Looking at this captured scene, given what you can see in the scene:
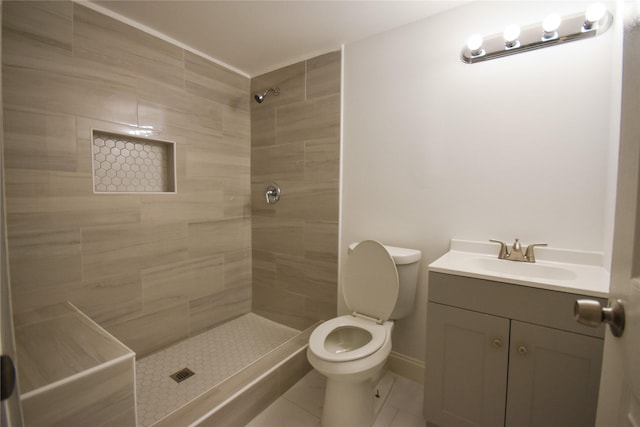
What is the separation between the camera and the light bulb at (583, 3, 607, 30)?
1.19 meters

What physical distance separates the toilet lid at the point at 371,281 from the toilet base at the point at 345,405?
39 cm

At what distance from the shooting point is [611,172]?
1.25m

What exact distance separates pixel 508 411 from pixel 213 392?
134cm

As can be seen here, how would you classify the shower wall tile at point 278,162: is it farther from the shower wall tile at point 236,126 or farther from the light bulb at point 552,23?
the light bulb at point 552,23

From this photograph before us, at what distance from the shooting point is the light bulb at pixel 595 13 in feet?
3.90

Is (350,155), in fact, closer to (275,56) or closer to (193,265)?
(275,56)

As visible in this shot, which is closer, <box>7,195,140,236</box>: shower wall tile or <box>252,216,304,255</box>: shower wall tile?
<box>7,195,140,236</box>: shower wall tile

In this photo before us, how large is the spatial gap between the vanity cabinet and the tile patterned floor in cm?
20

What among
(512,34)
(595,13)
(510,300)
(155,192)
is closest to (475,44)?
(512,34)

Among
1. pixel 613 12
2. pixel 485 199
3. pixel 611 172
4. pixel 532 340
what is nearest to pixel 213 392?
pixel 532 340

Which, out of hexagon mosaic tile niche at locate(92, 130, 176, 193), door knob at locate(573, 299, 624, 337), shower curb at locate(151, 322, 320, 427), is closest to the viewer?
door knob at locate(573, 299, 624, 337)

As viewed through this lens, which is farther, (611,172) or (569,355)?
(611,172)

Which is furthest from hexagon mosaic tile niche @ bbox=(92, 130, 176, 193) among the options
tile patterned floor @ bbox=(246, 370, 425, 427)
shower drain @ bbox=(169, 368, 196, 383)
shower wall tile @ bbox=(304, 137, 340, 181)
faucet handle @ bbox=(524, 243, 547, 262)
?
faucet handle @ bbox=(524, 243, 547, 262)

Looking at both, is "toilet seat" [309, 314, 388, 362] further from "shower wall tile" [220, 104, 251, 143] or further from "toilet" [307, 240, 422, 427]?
"shower wall tile" [220, 104, 251, 143]
